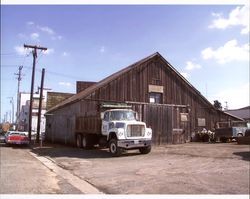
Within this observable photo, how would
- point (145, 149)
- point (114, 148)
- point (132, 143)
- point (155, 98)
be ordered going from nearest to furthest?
point (132, 143)
point (114, 148)
point (145, 149)
point (155, 98)

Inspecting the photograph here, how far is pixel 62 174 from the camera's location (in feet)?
42.9

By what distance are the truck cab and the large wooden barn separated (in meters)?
4.72

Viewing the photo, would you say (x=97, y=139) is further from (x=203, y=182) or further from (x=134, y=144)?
(x=203, y=182)

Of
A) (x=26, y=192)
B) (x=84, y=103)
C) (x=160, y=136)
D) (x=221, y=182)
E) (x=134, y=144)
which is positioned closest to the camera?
(x=26, y=192)

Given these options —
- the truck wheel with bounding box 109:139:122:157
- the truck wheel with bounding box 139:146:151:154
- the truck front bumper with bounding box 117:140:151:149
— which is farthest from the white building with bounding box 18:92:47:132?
the truck front bumper with bounding box 117:140:151:149

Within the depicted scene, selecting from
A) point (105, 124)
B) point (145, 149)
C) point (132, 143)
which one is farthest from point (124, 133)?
point (105, 124)

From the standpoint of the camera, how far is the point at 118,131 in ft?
64.2

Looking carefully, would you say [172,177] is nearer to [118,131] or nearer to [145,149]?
[118,131]

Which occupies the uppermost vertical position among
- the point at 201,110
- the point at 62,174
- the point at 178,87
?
the point at 178,87

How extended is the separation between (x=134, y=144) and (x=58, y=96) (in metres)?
38.8

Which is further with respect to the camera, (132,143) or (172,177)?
(132,143)

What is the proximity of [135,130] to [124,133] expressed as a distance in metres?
0.75

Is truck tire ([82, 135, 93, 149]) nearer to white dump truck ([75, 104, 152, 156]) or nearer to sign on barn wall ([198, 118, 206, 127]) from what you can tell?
white dump truck ([75, 104, 152, 156])

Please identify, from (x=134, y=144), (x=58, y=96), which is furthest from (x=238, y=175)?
(x=58, y=96)
